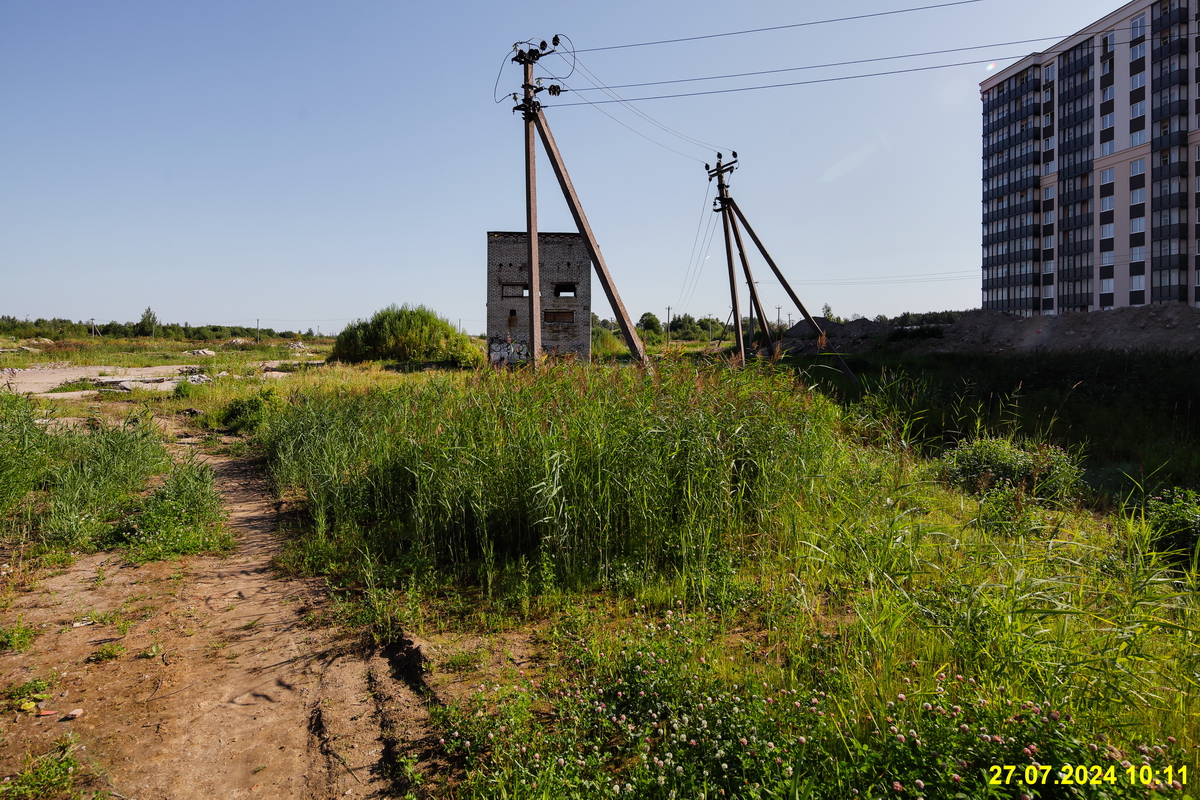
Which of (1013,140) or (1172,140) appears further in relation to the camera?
(1013,140)

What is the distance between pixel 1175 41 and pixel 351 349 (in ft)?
181

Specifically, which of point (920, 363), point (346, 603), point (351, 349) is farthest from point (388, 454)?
point (351, 349)

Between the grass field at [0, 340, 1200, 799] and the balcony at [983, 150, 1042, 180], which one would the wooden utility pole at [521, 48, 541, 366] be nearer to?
the grass field at [0, 340, 1200, 799]

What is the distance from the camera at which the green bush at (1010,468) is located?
18.5 feet

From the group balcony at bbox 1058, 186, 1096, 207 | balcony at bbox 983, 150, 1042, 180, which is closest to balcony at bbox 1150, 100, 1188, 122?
balcony at bbox 1058, 186, 1096, 207

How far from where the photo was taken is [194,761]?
2562 millimetres

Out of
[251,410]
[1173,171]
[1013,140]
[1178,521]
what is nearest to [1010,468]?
[1178,521]

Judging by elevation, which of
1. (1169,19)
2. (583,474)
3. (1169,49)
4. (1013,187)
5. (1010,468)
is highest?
(1169,19)

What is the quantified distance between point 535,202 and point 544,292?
1217cm

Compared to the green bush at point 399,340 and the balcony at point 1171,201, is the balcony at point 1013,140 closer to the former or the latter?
the balcony at point 1171,201

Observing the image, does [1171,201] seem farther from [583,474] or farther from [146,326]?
[146,326]
